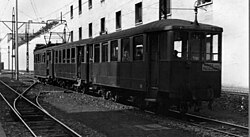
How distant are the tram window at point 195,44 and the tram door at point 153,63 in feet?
3.49

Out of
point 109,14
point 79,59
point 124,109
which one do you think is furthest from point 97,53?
point 109,14

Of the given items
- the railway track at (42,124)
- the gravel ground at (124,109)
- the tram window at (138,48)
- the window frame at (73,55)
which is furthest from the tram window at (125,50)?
the window frame at (73,55)

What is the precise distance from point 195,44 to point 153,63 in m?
1.41

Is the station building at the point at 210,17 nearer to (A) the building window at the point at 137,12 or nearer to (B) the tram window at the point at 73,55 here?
(A) the building window at the point at 137,12

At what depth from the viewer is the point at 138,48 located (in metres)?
12.1

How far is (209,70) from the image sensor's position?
36.4 feet

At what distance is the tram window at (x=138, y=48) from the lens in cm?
1191

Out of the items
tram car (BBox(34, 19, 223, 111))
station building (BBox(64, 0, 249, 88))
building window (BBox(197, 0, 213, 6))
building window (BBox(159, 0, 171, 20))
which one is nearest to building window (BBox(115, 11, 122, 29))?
station building (BBox(64, 0, 249, 88))

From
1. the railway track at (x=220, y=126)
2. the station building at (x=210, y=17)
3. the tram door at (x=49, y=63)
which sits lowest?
the railway track at (x=220, y=126)

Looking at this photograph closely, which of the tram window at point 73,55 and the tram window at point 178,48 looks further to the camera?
the tram window at point 73,55

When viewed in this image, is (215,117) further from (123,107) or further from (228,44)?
(228,44)

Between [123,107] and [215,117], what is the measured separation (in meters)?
3.56

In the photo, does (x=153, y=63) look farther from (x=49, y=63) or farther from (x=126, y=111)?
(x=49, y=63)

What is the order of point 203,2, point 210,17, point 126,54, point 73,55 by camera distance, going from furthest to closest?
point 73,55, point 203,2, point 210,17, point 126,54
